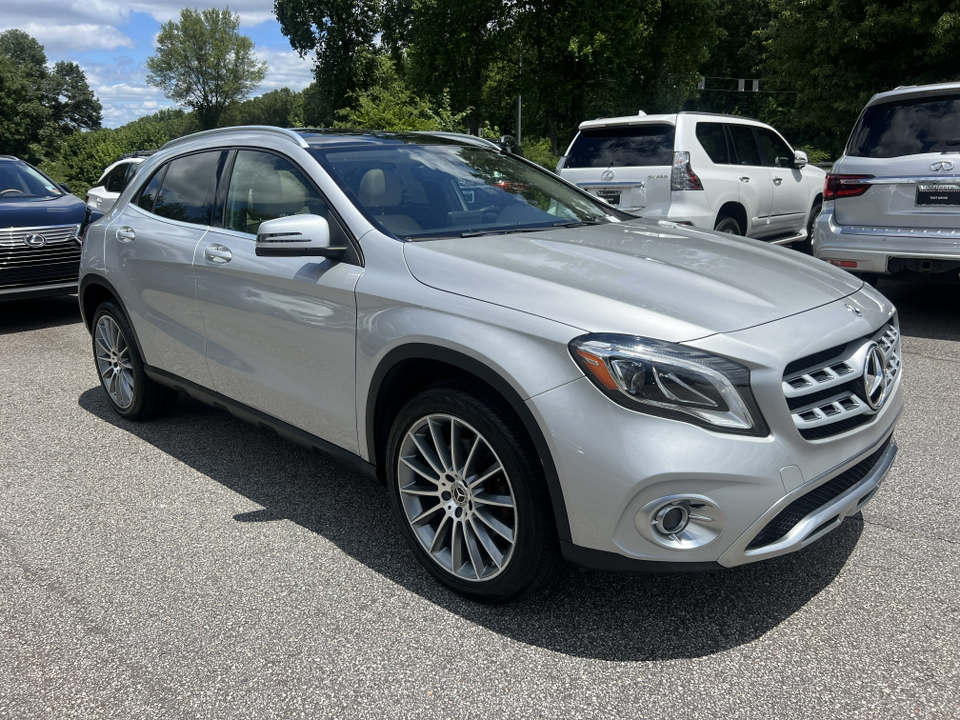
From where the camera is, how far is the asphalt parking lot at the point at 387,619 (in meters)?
2.66

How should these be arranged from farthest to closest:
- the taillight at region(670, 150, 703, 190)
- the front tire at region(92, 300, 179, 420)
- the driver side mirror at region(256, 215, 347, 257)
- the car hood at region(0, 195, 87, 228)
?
the taillight at region(670, 150, 703, 190) < the car hood at region(0, 195, 87, 228) < the front tire at region(92, 300, 179, 420) < the driver side mirror at region(256, 215, 347, 257)

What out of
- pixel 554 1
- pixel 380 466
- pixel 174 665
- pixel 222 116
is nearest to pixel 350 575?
pixel 380 466

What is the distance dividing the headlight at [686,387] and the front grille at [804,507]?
0.30 m

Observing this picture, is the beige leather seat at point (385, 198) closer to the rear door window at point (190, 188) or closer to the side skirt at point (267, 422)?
the side skirt at point (267, 422)

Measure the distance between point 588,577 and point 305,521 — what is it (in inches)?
54.3

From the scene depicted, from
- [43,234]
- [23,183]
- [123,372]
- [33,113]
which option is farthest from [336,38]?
[123,372]

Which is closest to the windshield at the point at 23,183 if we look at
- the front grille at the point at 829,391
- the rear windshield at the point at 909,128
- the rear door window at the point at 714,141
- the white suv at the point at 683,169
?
the white suv at the point at 683,169

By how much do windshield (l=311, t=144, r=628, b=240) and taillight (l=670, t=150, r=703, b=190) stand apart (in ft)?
15.1

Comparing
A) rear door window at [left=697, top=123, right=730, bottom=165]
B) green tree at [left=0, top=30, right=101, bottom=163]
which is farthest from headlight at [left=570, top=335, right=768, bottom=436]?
green tree at [left=0, top=30, right=101, bottom=163]

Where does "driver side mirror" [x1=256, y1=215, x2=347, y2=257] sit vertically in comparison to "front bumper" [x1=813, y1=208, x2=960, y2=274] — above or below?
above

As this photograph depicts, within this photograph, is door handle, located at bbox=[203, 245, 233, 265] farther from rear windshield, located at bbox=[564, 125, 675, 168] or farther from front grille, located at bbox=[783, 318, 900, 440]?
rear windshield, located at bbox=[564, 125, 675, 168]

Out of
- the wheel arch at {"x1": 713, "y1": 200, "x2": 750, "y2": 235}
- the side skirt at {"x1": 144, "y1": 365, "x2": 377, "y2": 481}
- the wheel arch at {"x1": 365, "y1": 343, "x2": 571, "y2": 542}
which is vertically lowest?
the side skirt at {"x1": 144, "y1": 365, "x2": 377, "y2": 481}

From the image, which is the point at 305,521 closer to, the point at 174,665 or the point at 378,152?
the point at 174,665

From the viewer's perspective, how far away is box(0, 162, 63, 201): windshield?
966 centimetres
